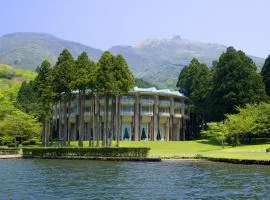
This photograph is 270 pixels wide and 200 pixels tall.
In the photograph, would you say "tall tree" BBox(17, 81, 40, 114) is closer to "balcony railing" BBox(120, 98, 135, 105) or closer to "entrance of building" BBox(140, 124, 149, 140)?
"balcony railing" BBox(120, 98, 135, 105)

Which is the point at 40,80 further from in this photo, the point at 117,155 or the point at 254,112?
the point at 254,112

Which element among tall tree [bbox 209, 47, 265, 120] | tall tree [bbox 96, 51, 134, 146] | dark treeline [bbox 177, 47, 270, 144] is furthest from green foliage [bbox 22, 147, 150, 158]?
tall tree [bbox 209, 47, 265, 120]

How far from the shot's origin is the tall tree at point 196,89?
335 feet

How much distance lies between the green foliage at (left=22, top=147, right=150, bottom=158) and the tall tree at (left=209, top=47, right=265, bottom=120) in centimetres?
3318

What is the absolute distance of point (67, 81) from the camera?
250 feet

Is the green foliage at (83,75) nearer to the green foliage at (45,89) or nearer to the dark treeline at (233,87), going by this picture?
the green foliage at (45,89)

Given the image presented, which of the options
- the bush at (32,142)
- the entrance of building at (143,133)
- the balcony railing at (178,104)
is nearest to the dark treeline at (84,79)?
the bush at (32,142)

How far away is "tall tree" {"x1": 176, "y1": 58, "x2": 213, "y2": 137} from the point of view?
102 meters

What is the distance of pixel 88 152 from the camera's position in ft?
207

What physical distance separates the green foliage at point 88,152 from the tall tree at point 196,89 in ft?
128

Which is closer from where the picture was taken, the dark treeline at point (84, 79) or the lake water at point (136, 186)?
the lake water at point (136, 186)

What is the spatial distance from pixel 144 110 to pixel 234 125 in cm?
2906

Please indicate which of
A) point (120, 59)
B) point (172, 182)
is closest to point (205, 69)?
point (120, 59)

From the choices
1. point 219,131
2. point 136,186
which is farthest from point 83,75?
point 136,186
